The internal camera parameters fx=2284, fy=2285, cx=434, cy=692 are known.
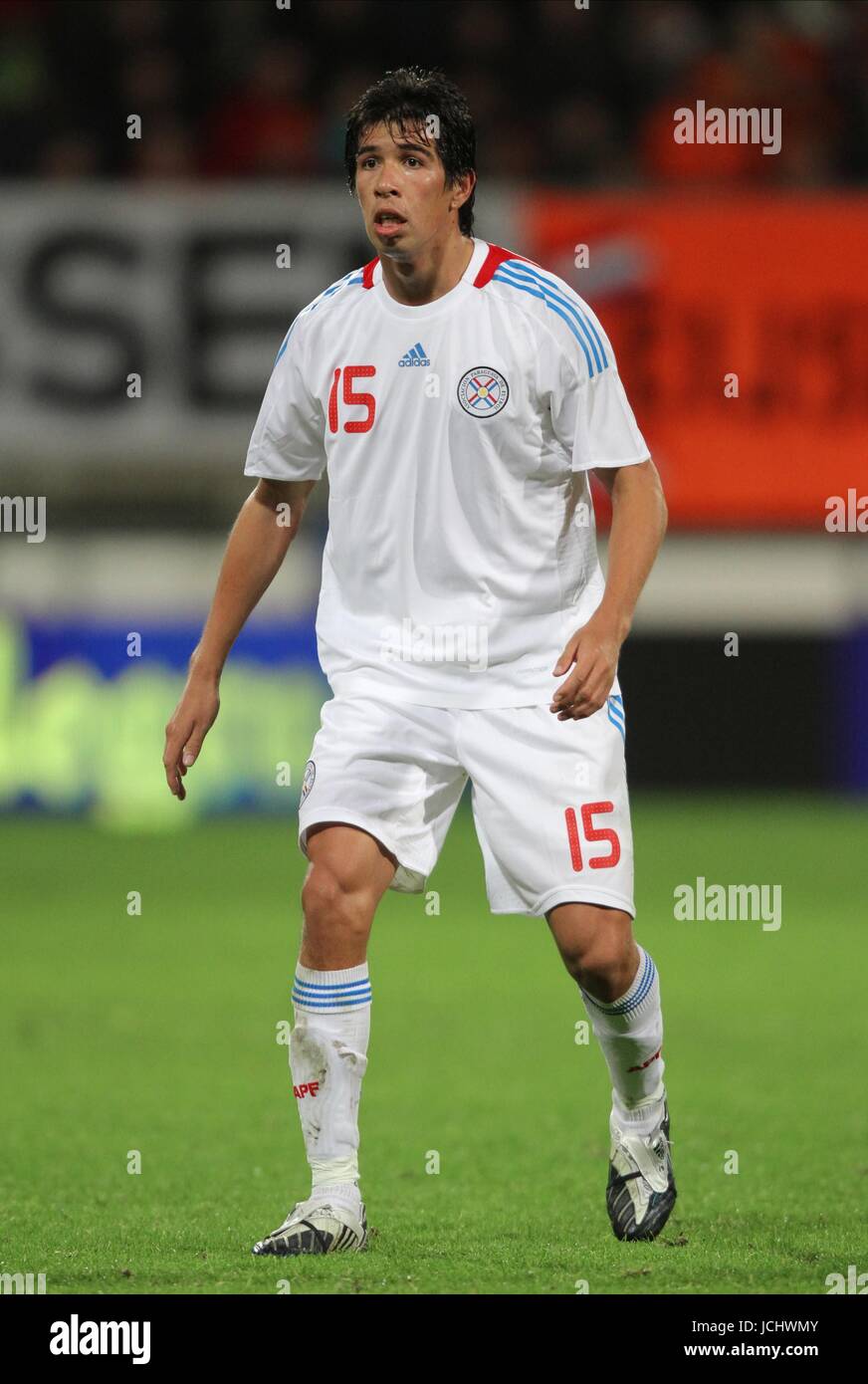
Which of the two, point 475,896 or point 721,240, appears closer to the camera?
point 475,896

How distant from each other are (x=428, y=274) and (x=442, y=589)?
0.60 meters

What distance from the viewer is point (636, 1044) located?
4.49 meters

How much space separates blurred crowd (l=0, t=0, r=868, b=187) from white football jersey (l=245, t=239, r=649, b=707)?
10.3m

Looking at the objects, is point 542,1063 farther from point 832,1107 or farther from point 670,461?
point 670,461

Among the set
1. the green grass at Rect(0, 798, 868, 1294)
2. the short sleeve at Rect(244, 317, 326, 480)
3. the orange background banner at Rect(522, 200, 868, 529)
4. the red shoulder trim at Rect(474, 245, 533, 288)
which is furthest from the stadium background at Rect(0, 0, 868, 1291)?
the red shoulder trim at Rect(474, 245, 533, 288)

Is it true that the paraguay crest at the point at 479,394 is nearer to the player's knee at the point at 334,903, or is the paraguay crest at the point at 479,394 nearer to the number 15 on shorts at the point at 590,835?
the number 15 on shorts at the point at 590,835

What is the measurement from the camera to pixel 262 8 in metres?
15.4

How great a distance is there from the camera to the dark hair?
4223mm

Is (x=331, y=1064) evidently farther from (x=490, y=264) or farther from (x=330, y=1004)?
(x=490, y=264)

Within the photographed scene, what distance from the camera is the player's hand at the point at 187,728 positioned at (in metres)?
4.41

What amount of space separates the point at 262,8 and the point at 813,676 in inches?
230

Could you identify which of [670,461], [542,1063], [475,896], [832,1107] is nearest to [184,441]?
[670,461]

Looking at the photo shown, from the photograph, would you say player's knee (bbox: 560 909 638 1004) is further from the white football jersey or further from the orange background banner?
the orange background banner

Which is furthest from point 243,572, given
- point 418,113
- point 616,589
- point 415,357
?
point 418,113
